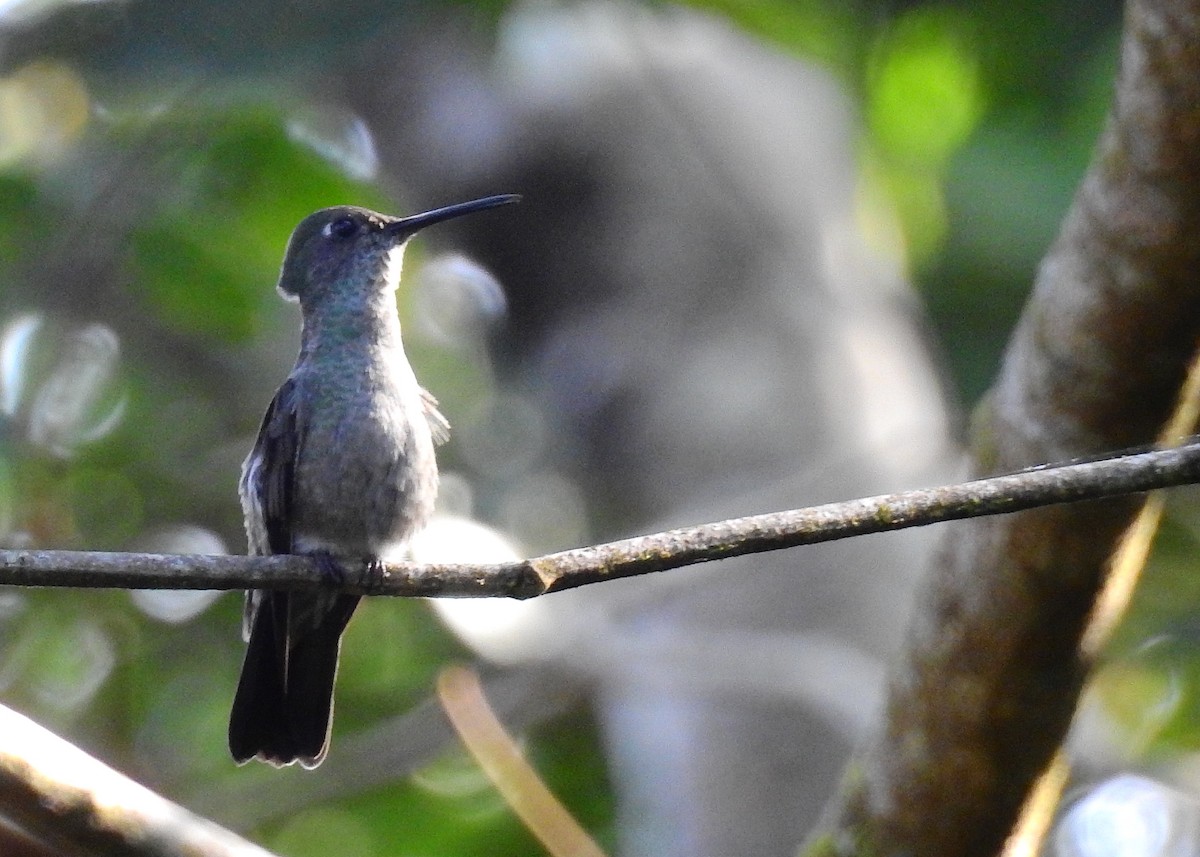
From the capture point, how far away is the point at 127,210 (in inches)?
258

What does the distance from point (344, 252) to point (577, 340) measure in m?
1.61

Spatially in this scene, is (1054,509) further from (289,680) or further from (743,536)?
(289,680)

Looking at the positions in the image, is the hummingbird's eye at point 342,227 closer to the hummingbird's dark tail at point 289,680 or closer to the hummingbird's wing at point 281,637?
the hummingbird's wing at point 281,637

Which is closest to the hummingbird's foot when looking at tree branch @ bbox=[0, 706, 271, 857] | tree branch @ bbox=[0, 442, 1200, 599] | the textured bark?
tree branch @ bbox=[0, 442, 1200, 599]

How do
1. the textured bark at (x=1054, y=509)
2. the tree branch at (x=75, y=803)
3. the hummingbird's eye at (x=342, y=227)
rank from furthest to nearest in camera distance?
the hummingbird's eye at (x=342, y=227), the textured bark at (x=1054, y=509), the tree branch at (x=75, y=803)

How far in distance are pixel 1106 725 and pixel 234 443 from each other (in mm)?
3998

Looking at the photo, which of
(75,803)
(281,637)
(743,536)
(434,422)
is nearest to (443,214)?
(434,422)

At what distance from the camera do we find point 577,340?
585cm

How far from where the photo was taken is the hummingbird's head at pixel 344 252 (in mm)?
4293

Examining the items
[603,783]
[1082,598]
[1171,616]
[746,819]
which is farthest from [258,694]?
[1171,616]

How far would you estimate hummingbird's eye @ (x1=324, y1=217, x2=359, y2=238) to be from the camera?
14.5 feet

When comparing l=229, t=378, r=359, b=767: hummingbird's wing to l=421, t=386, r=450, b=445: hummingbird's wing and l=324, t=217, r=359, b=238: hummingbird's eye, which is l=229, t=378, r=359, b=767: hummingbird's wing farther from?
l=324, t=217, r=359, b=238: hummingbird's eye

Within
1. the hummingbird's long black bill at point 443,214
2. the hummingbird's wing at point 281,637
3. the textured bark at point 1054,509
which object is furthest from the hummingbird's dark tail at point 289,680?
the textured bark at point 1054,509

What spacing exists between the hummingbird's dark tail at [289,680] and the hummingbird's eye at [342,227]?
1.07 meters
